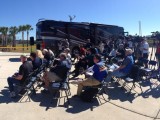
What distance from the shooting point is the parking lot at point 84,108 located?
591 centimetres

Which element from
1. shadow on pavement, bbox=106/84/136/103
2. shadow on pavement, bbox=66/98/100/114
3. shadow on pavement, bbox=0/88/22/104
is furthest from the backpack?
shadow on pavement, bbox=0/88/22/104

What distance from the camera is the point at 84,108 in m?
6.49

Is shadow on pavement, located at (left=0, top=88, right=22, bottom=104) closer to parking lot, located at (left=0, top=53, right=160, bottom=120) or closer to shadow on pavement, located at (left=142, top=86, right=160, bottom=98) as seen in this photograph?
parking lot, located at (left=0, top=53, right=160, bottom=120)

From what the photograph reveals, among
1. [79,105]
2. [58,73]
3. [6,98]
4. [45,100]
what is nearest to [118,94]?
[79,105]

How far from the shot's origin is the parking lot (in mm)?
5914

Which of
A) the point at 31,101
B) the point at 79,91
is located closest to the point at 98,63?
the point at 79,91

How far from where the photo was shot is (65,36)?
58.2 ft

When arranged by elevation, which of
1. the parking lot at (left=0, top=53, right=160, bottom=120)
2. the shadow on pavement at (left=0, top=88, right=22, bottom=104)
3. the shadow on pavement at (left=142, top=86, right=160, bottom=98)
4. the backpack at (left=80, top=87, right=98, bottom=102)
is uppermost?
the backpack at (left=80, top=87, right=98, bottom=102)

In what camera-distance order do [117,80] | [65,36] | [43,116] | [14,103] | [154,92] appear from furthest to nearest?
[65,36] → [117,80] → [154,92] → [14,103] → [43,116]

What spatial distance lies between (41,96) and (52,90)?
0.36m

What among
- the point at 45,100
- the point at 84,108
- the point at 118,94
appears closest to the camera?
the point at 84,108

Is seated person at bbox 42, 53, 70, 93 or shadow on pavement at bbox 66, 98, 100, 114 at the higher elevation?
seated person at bbox 42, 53, 70, 93

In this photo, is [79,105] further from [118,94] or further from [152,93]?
[152,93]

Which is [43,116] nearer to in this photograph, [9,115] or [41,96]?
[9,115]
